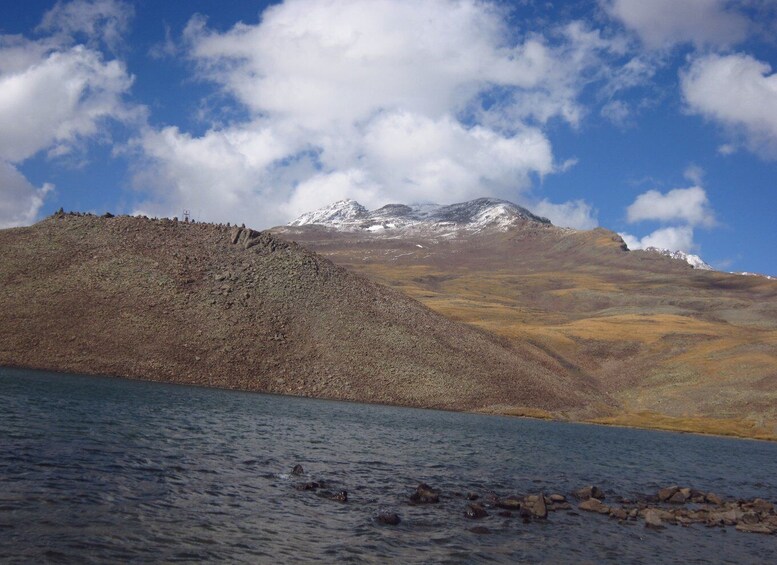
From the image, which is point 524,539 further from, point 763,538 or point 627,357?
point 627,357

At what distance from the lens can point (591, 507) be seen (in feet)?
117

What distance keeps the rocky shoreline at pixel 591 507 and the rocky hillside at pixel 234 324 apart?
51.8 metres

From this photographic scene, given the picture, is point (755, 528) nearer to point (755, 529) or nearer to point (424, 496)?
point (755, 529)

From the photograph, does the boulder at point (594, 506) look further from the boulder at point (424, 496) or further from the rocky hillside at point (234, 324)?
the rocky hillside at point (234, 324)

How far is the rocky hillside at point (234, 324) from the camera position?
270ft

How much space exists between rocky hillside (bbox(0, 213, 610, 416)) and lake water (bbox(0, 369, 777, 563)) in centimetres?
1902

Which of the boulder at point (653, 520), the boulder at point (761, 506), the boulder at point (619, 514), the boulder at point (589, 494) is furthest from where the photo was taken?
the boulder at point (761, 506)

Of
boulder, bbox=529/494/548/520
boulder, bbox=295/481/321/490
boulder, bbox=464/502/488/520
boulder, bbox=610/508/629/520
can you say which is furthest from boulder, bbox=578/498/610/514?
boulder, bbox=295/481/321/490

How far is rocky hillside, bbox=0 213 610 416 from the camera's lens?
270 feet

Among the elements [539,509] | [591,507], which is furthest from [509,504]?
[591,507]

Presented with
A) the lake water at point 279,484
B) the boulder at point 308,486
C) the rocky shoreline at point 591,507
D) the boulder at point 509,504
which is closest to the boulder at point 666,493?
the rocky shoreline at point 591,507

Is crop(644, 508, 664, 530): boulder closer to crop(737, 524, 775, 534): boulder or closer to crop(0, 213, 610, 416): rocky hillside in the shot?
crop(737, 524, 775, 534): boulder

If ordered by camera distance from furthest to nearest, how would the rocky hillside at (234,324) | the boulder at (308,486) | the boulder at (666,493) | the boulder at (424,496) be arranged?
1. the rocky hillside at (234,324)
2. the boulder at (666,493)
3. the boulder at (424,496)
4. the boulder at (308,486)

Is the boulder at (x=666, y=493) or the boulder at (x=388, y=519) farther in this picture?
the boulder at (x=666, y=493)
